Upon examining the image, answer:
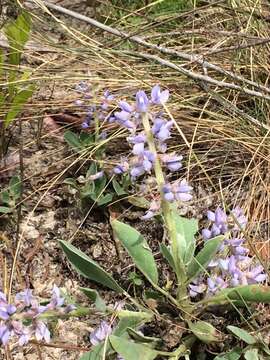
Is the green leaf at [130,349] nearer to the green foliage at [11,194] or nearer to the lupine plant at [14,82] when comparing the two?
the green foliage at [11,194]

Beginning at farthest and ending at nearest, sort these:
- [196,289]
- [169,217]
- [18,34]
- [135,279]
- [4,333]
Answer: [18,34] < [135,279] < [196,289] < [169,217] < [4,333]

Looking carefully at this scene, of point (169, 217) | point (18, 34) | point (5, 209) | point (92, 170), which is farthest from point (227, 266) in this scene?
point (18, 34)

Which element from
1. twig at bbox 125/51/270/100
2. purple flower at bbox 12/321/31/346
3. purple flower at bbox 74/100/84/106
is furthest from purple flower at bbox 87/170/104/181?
purple flower at bbox 12/321/31/346

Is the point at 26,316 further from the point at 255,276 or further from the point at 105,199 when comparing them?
the point at 105,199

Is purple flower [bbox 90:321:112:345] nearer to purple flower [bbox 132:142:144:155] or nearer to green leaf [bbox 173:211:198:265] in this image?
green leaf [bbox 173:211:198:265]

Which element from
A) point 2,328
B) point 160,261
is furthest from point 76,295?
point 2,328

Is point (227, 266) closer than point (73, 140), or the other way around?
point (227, 266)

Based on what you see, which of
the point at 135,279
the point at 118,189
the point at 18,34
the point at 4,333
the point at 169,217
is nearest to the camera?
the point at 4,333
